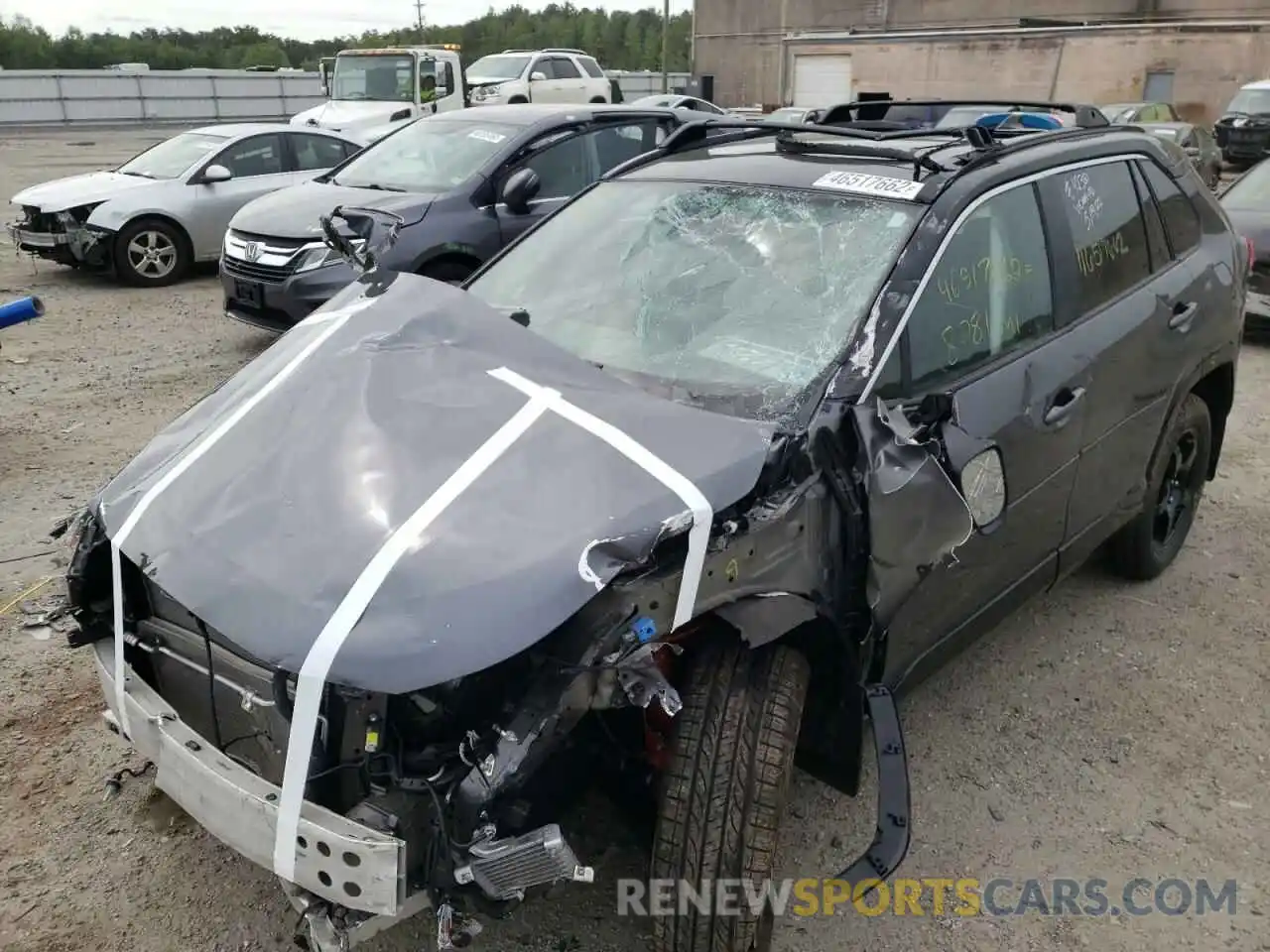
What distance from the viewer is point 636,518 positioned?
2082 millimetres

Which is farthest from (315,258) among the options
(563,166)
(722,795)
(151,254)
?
(722,795)

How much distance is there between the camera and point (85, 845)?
2.82 m

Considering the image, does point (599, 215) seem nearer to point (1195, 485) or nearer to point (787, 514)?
point (787, 514)

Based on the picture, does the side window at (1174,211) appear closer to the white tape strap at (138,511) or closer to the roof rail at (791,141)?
the roof rail at (791,141)

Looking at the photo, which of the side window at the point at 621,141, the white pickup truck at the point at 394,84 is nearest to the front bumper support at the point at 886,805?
the side window at the point at 621,141

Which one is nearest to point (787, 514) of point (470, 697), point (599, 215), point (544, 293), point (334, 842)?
point (470, 697)

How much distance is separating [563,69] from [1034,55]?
18.3 m

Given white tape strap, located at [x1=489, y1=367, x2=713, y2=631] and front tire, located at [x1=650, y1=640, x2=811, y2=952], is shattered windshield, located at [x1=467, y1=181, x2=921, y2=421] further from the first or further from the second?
front tire, located at [x1=650, y1=640, x2=811, y2=952]

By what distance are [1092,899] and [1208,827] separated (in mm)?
526

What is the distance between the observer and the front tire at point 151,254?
977 cm

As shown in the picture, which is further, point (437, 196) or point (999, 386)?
point (437, 196)

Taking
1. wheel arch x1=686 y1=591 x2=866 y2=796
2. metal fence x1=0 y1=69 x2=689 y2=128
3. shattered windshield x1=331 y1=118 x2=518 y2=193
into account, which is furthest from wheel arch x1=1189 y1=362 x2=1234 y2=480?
metal fence x1=0 y1=69 x2=689 y2=128

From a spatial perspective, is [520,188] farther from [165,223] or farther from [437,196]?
[165,223]

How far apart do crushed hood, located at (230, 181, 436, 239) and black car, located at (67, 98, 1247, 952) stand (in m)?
3.85
